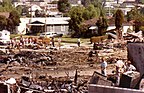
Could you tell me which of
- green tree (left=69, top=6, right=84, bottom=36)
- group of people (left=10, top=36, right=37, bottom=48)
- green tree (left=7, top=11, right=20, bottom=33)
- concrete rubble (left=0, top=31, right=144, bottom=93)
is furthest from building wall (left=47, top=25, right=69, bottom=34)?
group of people (left=10, top=36, right=37, bottom=48)

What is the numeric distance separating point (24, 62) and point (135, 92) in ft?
54.1

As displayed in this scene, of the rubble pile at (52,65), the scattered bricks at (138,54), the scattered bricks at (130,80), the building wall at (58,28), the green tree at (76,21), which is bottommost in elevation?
the building wall at (58,28)

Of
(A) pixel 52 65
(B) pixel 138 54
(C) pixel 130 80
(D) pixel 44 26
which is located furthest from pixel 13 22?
(C) pixel 130 80

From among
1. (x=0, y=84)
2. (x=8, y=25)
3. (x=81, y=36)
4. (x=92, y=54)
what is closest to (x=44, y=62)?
(x=92, y=54)

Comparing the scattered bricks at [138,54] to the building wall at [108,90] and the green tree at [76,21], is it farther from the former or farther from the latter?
the green tree at [76,21]

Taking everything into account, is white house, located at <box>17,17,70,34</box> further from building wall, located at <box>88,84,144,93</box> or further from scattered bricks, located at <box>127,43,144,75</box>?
building wall, located at <box>88,84,144,93</box>

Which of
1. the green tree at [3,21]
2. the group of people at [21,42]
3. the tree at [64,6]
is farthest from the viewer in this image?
the tree at [64,6]

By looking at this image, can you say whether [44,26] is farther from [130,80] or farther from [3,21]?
[130,80]

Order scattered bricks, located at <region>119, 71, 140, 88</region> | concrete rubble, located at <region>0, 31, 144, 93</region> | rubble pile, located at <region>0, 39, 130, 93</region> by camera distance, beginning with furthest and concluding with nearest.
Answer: rubble pile, located at <region>0, 39, 130, 93</region>, concrete rubble, located at <region>0, 31, 144, 93</region>, scattered bricks, located at <region>119, 71, 140, 88</region>

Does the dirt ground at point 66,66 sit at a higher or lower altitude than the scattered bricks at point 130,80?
lower

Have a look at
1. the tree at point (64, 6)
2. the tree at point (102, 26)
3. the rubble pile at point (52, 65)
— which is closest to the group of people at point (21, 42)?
the rubble pile at point (52, 65)

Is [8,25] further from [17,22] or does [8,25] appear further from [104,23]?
[104,23]

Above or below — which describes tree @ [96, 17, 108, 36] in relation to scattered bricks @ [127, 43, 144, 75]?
below

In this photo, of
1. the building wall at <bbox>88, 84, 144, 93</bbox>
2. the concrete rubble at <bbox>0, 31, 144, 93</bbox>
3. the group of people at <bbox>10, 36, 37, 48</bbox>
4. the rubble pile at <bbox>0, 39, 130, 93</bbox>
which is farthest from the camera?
the group of people at <bbox>10, 36, 37, 48</bbox>
